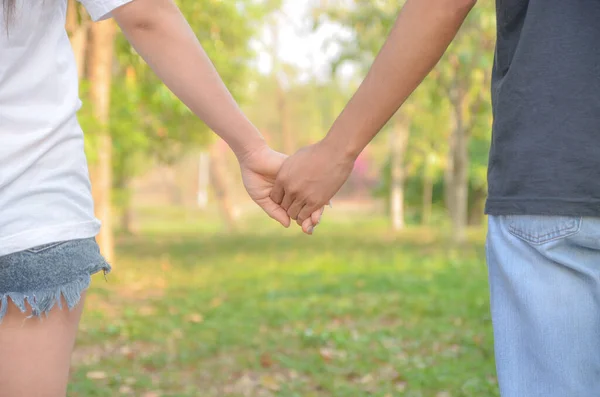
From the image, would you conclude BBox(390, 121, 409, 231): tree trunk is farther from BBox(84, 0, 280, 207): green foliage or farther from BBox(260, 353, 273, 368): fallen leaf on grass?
BBox(260, 353, 273, 368): fallen leaf on grass

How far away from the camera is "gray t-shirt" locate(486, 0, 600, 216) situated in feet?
4.32

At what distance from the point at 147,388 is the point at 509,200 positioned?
12.2ft

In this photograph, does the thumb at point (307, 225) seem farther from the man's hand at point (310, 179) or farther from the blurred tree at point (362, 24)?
the blurred tree at point (362, 24)

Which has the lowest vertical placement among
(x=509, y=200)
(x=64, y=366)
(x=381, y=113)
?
(x=64, y=366)

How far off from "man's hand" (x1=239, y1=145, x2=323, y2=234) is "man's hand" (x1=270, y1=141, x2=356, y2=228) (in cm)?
2

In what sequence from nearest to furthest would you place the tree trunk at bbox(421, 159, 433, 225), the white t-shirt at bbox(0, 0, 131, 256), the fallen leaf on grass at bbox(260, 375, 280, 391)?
1. the white t-shirt at bbox(0, 0, 131, 256)
2. the fallen leaf on grass at bbox(260, 375, 280, 391)
3. the tree trunk at bbox(421, 159, 433, 225)

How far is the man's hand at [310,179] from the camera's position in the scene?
2104 millimetres

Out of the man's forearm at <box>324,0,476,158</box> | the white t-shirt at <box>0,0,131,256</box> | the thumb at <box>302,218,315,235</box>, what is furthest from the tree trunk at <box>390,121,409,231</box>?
the white t-shirt at <box>0,0,131,256</box>

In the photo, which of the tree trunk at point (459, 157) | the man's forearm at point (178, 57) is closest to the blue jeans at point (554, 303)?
the man's forearm at point (178, 57)

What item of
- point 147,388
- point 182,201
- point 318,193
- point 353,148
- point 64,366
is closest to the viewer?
point 64,366

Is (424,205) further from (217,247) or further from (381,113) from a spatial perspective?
(381,113)

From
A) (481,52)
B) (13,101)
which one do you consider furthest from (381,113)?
(481,52)

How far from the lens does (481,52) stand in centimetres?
1229

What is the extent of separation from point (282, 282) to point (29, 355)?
8.20m
